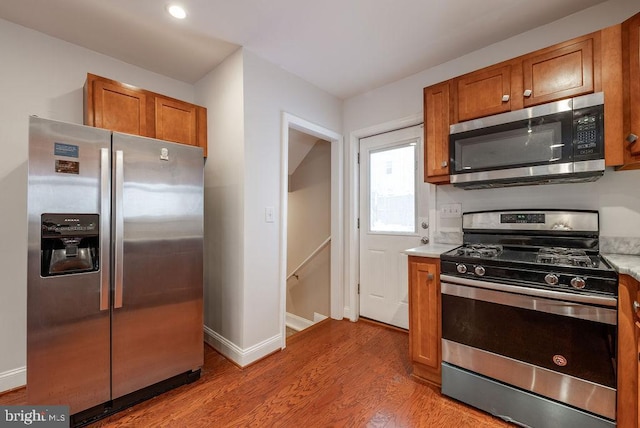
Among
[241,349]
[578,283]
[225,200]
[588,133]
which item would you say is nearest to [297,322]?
[241,349]

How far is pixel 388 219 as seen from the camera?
288 centimetres

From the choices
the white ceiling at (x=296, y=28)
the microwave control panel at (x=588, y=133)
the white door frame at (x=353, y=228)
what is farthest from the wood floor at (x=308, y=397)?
the white ceiling at (x=296, y=28)

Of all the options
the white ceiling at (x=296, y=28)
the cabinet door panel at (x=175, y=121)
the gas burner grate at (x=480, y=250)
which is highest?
the white ceiling at (x=296, y=28)

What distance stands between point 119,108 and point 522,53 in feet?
10.2

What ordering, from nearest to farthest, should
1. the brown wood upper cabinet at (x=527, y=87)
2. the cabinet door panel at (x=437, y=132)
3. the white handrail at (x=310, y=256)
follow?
the brown wood upper cabinet at (x=527, y=87) → the cabinet door panel at (x=437, y=132) → the white handrail at (x=310, y=256)

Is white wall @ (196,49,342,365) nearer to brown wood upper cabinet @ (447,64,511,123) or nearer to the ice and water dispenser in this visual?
the ice and water dispenser

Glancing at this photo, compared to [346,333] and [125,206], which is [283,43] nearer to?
[125,206]

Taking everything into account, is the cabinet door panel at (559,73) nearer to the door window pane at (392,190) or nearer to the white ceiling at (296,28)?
the white ceiling at (296,28)

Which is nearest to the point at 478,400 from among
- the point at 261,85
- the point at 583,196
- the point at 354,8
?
the point at 583,196

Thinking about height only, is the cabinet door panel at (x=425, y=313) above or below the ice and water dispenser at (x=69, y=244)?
below

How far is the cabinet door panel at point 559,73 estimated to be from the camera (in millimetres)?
1586

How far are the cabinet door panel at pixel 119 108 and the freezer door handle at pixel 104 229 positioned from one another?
0.59 metres

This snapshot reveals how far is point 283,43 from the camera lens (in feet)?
7.02

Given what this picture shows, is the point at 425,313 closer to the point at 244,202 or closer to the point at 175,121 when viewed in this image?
the point at 244,202
